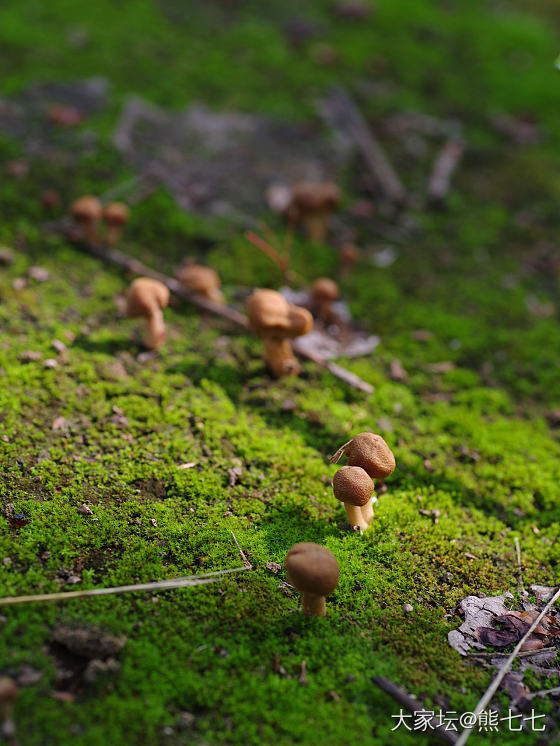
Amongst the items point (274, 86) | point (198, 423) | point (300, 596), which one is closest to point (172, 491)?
point (198, 423)

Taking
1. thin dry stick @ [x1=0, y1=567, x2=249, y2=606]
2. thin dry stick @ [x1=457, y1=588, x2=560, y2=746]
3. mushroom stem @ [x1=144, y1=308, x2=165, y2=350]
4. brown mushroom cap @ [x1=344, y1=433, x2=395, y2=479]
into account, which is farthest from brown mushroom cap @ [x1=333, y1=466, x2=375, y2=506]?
mushroom stem @ [x1=144, y1=308, x2=165, y2=350]

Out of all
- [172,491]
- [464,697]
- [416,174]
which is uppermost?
[416,174]

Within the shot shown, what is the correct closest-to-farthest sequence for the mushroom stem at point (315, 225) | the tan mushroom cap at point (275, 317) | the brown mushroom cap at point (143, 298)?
the tan mushroom cap at point (275, 317) → the brown mushroom cap at point (143, 298) → the mushroom stem at point (315, 225)

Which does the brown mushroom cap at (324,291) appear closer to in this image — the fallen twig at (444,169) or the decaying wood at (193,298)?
the decaying wood at (193,298)

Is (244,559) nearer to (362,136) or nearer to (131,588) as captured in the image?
(131,588)

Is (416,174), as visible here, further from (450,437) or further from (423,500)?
(423,500)

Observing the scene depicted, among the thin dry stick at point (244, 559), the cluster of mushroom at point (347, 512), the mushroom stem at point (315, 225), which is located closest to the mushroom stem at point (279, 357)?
the cluster of mushroom at point (347, 512)

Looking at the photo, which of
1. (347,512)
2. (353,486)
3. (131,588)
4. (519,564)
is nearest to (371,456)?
(353,486)
